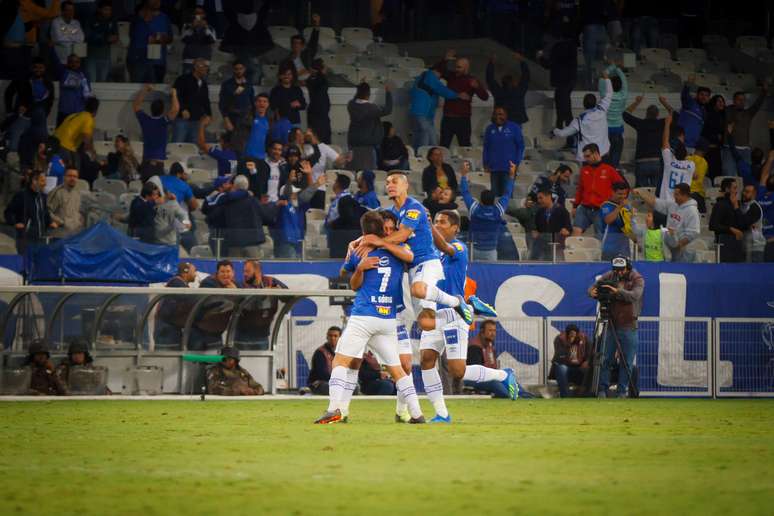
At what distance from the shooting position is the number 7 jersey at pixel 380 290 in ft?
43.1

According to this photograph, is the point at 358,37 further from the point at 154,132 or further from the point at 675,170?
the point at 675,170

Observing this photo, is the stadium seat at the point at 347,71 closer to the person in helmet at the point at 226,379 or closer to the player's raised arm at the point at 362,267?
the person in helmet at the point at 226,379

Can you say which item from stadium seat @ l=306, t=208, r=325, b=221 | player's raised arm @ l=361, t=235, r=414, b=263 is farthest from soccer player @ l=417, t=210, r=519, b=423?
stadium seat @ l=306, t=208, r=325, b=221

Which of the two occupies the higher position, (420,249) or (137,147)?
(137,147)

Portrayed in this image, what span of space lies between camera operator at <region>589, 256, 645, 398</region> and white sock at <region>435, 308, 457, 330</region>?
6.68 meters

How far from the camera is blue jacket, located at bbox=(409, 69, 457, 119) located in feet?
98.0

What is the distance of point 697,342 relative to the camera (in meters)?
22.9

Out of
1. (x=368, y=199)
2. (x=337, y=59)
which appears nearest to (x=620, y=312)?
(x=368, y=199)

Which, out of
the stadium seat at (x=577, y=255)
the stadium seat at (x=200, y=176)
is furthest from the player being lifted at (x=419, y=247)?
the stadium seat at (x=200, y=176)

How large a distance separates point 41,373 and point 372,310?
862cm

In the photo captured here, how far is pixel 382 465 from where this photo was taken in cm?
934

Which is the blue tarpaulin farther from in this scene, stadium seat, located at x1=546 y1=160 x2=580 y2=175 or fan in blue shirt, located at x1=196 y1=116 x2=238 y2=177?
stadium seat, located at x1=546 y1=160 x2=580 y2=175

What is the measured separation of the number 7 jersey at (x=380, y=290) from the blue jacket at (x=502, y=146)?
1511 cm

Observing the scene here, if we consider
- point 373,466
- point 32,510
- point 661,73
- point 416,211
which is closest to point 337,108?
point 661,73
